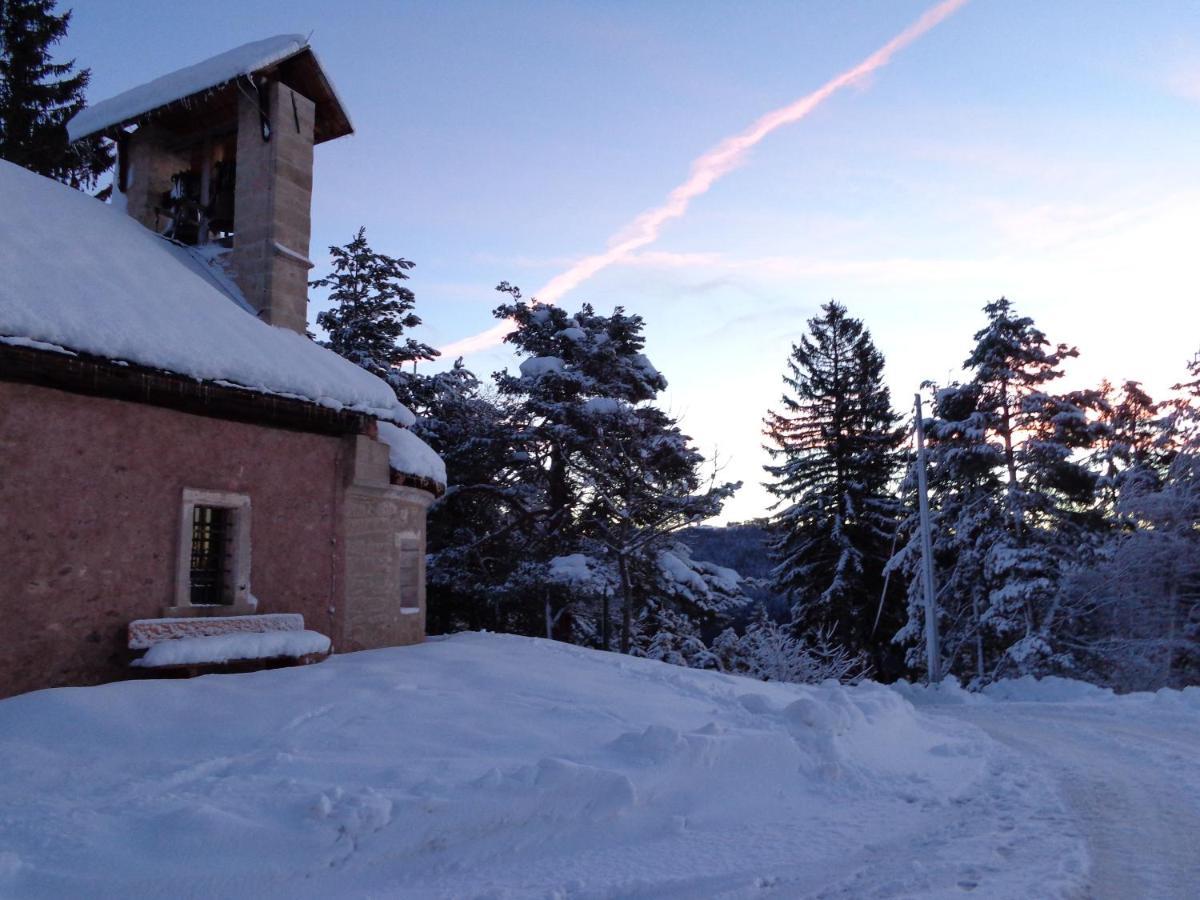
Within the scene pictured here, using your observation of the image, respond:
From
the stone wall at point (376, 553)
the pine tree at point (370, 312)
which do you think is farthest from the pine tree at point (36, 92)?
the stone wall at point (376, 553)

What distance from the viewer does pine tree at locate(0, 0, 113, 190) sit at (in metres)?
25.4

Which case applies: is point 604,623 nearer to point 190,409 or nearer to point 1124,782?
point 190,409

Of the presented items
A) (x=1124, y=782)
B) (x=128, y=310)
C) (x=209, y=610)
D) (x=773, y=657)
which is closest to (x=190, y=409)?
(x=128, y=310)

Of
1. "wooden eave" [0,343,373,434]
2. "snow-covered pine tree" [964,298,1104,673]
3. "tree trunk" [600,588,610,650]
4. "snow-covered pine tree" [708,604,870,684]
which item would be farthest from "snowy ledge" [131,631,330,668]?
"snow-covered pine tree" [964,298,1104,673]

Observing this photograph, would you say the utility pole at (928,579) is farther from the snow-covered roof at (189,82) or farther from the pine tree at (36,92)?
the pine tree at (36,92)

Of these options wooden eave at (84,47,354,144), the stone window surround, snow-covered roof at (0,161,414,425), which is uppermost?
wooden eave at (84,47,354,144)

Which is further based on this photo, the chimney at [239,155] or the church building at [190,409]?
the chimney at [239,155]

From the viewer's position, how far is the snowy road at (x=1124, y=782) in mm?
5320

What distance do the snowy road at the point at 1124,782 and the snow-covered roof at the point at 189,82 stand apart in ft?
47.6

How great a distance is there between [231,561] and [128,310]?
9.99 ft

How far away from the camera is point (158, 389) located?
356 inches

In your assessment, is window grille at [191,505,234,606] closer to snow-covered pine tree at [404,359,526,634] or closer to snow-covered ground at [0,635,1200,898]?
snow-covered ground at [0,635,1200,898]

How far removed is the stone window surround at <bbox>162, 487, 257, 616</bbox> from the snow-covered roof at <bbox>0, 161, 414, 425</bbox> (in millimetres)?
1378

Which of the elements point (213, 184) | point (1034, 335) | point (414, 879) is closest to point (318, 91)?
point (213, 184)
